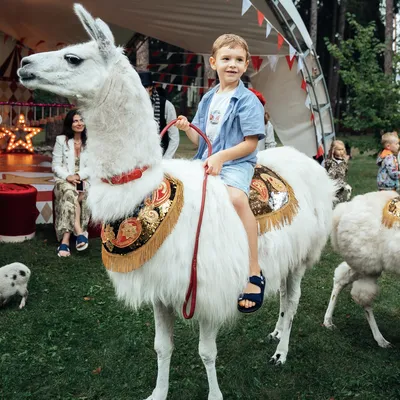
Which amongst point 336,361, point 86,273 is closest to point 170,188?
point 336,361

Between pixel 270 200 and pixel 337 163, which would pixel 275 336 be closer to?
pixel 270 200

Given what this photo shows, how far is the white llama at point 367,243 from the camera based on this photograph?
3670 mm

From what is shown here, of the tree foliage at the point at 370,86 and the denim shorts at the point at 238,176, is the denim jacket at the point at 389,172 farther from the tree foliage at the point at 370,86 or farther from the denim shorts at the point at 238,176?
the tree foliage at the point at 370,86

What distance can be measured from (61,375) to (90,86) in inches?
83.3

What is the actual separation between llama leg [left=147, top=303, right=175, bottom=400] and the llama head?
131 centimetres

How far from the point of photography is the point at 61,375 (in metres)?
3.38

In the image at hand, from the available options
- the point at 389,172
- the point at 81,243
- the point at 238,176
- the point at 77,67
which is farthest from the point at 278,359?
the point at 389,172

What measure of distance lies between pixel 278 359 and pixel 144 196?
6.17 feet

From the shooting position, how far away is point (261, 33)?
7.40 m

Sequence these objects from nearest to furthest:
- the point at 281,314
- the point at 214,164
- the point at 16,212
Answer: the point at 214,164, the point at 281,314, the point at 16,212

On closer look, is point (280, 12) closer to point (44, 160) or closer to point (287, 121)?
point (287, 121)

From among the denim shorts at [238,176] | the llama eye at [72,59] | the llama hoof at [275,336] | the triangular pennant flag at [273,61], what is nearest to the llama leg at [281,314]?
the llama hoof at [275,336]

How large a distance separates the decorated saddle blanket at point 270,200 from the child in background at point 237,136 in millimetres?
193

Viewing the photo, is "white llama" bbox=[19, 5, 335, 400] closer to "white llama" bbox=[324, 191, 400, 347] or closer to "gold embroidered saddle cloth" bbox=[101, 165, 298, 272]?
"gold embroidered saddle cloth" bbox=[101, 165, 298, 272]
